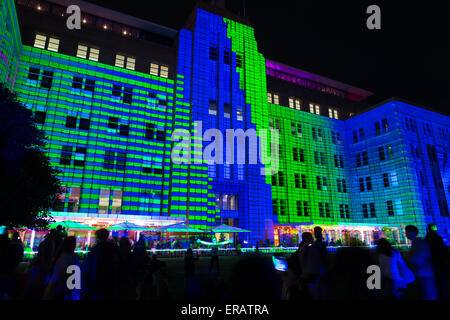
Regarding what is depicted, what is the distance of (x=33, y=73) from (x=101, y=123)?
10819 millimetres

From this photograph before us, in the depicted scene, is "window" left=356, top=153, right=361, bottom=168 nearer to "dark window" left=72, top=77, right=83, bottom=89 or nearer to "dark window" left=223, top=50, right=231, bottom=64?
"dark window" left=223, top=50, right=231, bottom=64

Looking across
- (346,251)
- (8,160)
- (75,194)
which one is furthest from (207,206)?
(346,251)

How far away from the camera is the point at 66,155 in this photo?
131ft

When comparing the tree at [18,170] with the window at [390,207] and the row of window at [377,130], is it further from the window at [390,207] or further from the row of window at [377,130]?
the row of window at [377,130]

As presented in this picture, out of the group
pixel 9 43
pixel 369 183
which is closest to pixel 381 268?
pixel 9 43

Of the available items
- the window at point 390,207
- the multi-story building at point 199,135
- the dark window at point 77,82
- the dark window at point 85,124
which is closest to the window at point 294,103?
the multi-story building at point 199,135

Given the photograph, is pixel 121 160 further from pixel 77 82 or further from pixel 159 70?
pixel 159 70

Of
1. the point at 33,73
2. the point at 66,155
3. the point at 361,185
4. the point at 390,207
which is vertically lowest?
the point at 390,207

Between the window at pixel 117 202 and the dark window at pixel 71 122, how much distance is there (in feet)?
35.3

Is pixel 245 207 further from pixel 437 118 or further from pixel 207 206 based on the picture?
pixel 437 118

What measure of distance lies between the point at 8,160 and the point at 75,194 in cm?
2536

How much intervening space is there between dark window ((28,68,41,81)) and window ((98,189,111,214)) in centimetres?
1790

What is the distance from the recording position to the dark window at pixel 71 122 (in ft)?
135

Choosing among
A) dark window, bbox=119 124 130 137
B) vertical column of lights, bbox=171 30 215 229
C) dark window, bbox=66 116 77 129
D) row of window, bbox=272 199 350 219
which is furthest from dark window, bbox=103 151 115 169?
row of window, bbox=272 199 350 219
